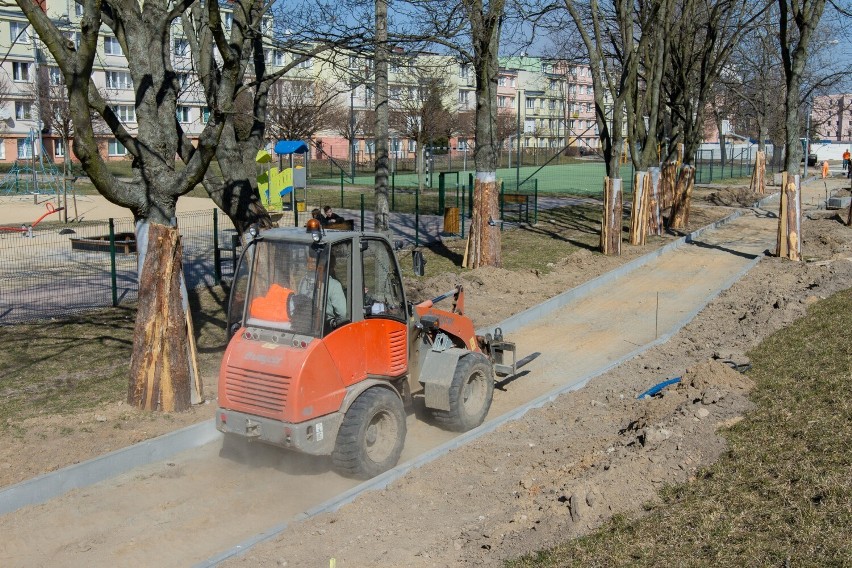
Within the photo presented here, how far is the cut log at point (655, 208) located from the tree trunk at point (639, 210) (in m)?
1.58

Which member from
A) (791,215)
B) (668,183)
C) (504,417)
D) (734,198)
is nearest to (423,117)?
(734,198)

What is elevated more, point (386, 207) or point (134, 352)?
point (386, 207)

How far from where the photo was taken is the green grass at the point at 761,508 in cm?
580

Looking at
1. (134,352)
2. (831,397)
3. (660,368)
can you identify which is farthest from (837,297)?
(134,352)

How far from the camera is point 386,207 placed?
1952 cm

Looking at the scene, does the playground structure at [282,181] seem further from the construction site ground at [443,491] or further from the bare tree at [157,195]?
the construction site ground at [443,491]

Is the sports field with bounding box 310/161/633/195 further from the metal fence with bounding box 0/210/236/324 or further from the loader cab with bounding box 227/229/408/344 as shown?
the loader cab with bounding box 227/229/408/344

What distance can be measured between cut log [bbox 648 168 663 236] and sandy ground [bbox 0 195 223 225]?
15775mm

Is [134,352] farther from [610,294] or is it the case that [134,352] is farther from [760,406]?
[610,294]

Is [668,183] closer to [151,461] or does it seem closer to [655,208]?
[655,208]

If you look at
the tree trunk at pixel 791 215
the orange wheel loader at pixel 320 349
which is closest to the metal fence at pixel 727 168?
the tree trunk at pixel 791 215

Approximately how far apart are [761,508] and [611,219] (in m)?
16.4

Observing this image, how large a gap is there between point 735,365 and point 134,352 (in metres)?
7.10

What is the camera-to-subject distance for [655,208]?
26562 millimetres
